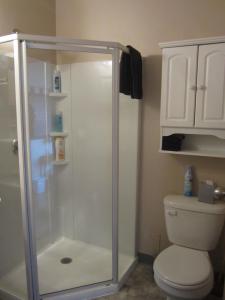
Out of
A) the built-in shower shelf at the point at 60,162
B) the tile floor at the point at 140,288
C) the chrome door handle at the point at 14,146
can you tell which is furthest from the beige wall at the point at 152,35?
the chrome door handle at the point at 14,146

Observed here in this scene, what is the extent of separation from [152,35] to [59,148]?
1325mm

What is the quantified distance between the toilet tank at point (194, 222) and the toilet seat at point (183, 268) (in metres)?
0.08

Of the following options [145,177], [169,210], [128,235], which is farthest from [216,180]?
[128,235]

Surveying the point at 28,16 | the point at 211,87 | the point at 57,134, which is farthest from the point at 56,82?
the point at 211,87

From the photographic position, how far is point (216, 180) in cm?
201

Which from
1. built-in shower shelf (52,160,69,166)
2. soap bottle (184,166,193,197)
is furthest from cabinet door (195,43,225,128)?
built-in shower shelf (52,160,69,166)

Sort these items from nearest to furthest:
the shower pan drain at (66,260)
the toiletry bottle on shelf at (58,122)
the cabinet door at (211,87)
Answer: the cabinet door at (211,87) < the shower pan drain at (66,260) < the toiletry bottle on shelf at (58,122)

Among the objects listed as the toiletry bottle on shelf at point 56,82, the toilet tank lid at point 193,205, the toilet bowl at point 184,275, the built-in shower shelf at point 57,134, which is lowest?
the toilet bowl at point 184,275

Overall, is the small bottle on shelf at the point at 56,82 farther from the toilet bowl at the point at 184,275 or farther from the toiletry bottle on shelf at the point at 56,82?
the toilet bowl at the point at 184,275

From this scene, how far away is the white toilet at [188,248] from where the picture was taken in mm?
1574

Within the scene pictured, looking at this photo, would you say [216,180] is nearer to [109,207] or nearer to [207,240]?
[207,240]

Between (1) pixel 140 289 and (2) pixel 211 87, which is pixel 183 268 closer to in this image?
(1) pixel 140 289

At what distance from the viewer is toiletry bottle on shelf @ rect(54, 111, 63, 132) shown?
244 cm

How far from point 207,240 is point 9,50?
1.97m
